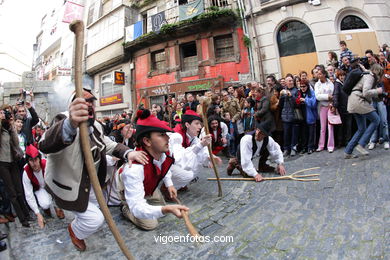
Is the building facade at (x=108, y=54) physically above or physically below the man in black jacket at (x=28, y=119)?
above

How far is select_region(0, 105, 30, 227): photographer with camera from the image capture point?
144 inches

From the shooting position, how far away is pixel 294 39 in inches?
443

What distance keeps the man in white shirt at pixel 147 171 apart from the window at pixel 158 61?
46.0 feet

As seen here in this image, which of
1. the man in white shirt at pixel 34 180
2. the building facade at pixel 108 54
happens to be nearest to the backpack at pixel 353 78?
the man in white shirt at pixel 34 180

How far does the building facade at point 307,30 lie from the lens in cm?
1010

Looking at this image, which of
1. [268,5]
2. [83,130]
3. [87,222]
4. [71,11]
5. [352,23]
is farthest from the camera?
[71,11]

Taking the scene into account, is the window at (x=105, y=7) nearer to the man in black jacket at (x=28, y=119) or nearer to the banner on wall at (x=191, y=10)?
the banner on wall at (x=191, y=10)

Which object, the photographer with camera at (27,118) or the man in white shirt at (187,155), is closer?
the man in white shirt at (187,155)

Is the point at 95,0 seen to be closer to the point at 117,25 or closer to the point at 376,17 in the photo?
the point at 117,25

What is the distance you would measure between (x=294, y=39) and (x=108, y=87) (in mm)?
A: 15724

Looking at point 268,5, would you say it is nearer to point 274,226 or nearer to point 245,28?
point 245,28

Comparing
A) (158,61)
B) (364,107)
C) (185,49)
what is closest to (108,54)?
(158,61)

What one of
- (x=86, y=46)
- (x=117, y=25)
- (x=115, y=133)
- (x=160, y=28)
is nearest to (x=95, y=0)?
(x=86, y=46)

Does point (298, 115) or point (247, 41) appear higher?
point (247, 41)
